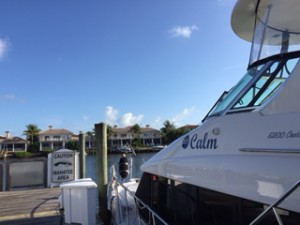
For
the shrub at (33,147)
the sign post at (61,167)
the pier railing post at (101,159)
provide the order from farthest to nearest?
1. the shrub at (33,147)
2. the sign post at (61,167)
3. the pier railing post at (101,159)

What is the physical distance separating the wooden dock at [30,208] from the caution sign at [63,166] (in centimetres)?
97

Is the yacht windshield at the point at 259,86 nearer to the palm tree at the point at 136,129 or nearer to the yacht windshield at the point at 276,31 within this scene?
the yacht windshield at the point at 276,31

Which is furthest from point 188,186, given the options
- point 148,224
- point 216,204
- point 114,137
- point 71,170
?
point 114,137

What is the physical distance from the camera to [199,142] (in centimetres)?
315

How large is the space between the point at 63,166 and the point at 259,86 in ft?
31.5

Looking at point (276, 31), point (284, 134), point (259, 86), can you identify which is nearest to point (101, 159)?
point (259, 86)

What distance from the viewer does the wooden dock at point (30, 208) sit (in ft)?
23.5

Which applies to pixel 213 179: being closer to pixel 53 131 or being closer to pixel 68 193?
pixel 68 193

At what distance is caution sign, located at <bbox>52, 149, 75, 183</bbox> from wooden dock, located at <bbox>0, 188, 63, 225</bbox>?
97cm

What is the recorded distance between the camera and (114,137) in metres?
98.9

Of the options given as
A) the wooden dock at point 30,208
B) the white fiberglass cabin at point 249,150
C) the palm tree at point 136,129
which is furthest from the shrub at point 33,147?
the white fiberglass cabin at point 249,150

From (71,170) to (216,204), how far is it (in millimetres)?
9523

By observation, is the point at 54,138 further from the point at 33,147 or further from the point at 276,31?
the point at 276,31

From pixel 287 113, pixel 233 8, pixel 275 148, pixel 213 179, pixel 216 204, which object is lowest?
pixel 216 204
